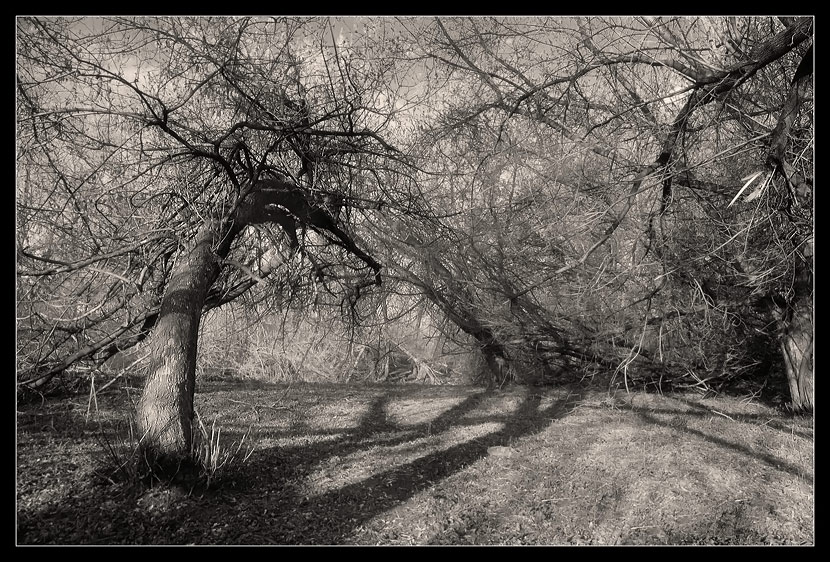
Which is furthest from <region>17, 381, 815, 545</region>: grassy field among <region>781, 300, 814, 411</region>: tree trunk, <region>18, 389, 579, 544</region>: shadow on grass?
<region>781, 300, 814, 411</region>: tree trunk

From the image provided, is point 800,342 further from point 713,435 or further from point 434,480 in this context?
point 434,480

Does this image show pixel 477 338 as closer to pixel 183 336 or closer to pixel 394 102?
pixel 394 102

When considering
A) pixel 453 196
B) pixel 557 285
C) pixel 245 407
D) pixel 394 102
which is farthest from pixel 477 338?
pixel 394 102

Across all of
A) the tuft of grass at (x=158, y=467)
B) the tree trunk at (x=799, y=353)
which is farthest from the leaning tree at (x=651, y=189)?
the tuft of grass at (x=158, y=467)

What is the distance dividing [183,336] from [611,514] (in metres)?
3.37

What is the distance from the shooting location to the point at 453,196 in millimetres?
7738

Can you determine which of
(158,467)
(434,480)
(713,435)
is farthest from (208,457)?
(713,435)

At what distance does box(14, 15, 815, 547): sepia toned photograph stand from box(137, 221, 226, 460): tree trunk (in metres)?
0.02

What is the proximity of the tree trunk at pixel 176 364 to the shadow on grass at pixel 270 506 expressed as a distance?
398mm

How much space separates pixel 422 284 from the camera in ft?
26.3

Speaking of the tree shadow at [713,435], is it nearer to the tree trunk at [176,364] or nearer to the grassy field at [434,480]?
the grassy field at [434,480]

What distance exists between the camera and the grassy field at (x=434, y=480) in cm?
399

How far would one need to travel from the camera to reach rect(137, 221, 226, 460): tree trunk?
4223mm

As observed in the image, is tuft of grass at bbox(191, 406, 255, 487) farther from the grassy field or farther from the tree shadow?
the tree shadow
